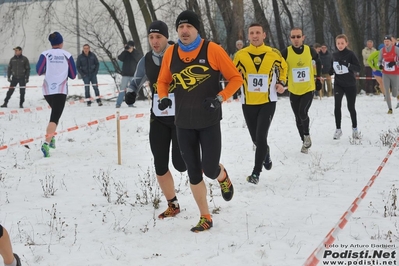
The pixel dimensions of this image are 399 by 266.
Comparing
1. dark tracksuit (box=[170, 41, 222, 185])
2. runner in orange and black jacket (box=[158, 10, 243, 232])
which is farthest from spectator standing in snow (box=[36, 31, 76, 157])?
dark tracksuit (box=[170, 41, 222, 185])

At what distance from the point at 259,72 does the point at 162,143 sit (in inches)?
84.6

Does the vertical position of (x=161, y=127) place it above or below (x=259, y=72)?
below

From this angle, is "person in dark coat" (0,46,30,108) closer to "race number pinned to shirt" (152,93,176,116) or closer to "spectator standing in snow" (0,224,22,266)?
"race number pinned to shirt" (152,93,176,116)

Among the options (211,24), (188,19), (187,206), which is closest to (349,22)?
(211,24)

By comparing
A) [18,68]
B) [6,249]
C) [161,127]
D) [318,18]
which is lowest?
[6,249]

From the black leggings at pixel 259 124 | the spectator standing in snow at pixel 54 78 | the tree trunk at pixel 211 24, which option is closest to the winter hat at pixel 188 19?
the black leggings at pixel 259 124

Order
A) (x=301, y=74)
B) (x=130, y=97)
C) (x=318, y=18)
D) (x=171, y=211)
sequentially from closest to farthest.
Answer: (x=171, y=211)
(x=130, y=97)
(x=301, y=74)
(x=318, y=18)

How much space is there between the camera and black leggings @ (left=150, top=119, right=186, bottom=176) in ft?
18.4

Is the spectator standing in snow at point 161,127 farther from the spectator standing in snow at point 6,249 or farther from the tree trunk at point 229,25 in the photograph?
the tree trunk at point 229,25

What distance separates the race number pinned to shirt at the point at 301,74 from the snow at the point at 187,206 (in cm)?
121

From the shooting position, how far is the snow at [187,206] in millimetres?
4703

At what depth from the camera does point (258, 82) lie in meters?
7.23

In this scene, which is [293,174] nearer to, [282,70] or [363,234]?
[282,70]

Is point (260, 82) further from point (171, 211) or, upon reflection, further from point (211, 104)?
point (211, 104)
